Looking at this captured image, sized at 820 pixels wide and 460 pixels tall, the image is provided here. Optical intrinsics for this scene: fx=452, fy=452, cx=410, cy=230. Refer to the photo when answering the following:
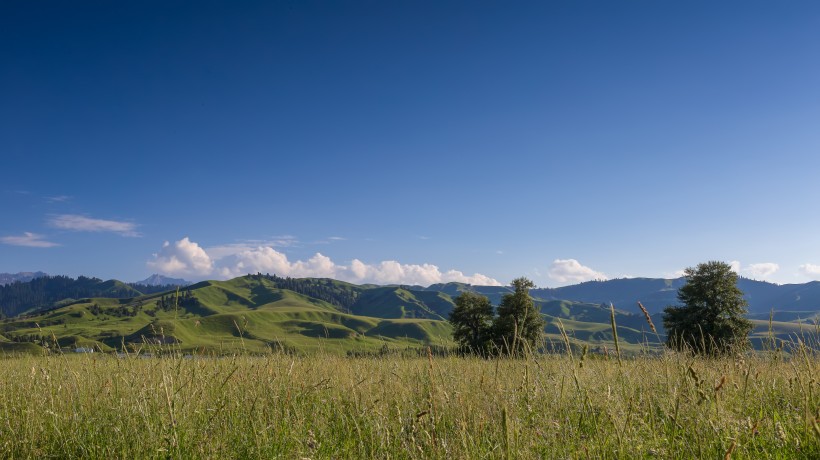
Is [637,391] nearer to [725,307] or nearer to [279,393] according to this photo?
[279,393]

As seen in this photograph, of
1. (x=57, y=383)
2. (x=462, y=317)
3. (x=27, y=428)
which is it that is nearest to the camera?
(x=27, y=428)

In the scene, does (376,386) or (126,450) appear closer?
(126,450)

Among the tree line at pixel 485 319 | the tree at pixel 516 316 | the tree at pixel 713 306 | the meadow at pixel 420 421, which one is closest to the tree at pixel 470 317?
the tree line at pixel 485 319

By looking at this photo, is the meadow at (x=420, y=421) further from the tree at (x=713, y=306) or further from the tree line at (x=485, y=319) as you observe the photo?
the tree line at (x=485, y=319)

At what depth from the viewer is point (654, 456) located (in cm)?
422

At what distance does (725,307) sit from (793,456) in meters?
42.3

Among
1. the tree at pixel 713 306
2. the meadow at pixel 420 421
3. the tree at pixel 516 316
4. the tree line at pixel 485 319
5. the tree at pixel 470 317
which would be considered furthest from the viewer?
the tree at pixel 470 317

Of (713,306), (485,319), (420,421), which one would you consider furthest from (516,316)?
(420,421)

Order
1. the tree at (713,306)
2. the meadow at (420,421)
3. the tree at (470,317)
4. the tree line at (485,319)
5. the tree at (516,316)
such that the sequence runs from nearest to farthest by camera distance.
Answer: the meadow at (420,421), the tree at (713,306), the tree at (516,316), the tree line at (485,319), the tree at (470,317)

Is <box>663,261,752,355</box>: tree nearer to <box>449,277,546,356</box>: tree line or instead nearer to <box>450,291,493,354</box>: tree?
<box>449,277,546,356</box>: tree line

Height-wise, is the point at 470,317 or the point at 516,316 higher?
the point at 516,316

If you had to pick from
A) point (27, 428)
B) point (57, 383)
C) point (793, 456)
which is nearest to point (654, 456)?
point (793, 456)

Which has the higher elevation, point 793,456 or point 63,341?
point 793,456

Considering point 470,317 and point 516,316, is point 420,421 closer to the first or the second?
point 516,316
